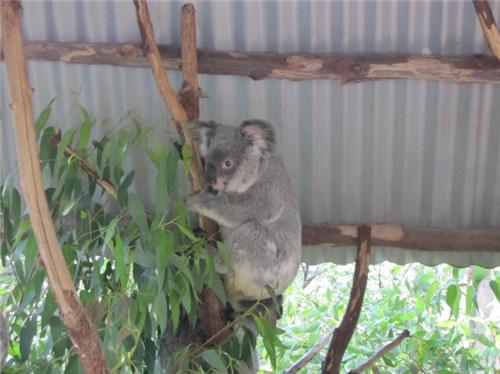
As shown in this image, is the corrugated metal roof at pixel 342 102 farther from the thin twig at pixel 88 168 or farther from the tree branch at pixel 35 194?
the tree branch at pixel 35 194

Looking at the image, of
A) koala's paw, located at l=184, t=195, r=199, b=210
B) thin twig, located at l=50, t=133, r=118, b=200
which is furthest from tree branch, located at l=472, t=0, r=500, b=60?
thin twig, located at l=50, t=133, r=118, b=200

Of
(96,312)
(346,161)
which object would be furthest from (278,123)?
(96,312)

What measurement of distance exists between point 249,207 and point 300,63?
68 centimetres

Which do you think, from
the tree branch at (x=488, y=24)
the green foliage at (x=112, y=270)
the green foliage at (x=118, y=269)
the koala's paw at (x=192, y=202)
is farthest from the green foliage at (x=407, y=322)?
the tree branch at (x=488, y=24)

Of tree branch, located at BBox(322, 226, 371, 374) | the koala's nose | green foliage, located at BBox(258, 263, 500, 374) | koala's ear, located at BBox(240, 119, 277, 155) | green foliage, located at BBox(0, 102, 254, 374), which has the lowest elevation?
green foliage, located at BBox(258, 263, 500, 374)

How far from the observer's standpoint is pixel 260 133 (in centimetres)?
266

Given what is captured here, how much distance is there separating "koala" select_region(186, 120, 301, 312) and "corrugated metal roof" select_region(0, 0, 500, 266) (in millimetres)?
300

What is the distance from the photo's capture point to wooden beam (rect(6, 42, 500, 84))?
2.63 m

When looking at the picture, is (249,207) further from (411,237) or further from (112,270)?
(411,237)

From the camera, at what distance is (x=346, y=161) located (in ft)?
10.1

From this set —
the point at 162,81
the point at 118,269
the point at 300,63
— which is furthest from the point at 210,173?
the point at 118,269

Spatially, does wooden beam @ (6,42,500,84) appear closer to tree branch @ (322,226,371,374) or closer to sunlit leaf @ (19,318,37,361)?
tree branch @ (322,226,371,374)

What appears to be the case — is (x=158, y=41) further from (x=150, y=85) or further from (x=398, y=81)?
(x=398, y=81)

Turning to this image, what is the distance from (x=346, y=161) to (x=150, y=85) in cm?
104
